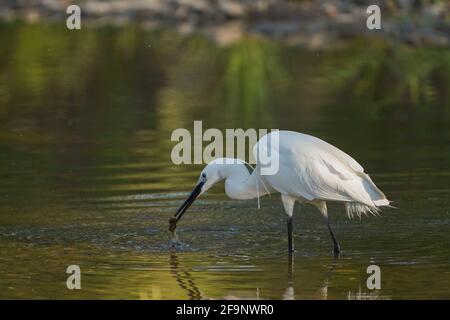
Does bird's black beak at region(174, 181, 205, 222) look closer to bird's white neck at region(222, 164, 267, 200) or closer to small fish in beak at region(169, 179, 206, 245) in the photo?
small fish in beak at region(169, 179, 206, 245)

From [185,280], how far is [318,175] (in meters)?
1.62

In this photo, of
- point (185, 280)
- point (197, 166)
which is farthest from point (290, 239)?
point (197, 166)

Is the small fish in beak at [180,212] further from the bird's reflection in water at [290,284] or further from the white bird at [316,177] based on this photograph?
the bird's reflection in water at [290,284]

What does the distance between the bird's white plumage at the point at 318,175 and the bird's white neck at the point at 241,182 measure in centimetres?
37

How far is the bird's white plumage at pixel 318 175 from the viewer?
9.59 m

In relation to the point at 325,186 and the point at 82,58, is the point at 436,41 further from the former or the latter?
the point at 325,186

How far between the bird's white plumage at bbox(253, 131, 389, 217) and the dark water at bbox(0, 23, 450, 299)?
41 centimetres

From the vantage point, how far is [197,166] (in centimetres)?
1355

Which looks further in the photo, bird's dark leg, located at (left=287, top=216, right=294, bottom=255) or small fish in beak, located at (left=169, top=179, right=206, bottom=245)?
small fish in beak, located at (left=169, top=179, right=206, bottom=245)

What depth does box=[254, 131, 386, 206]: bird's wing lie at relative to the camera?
9594 millimetres

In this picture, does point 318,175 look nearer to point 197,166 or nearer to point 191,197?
point 191,197

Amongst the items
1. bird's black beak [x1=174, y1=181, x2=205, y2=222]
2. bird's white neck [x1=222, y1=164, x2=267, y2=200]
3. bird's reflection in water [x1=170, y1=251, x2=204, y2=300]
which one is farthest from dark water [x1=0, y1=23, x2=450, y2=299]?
bird's white neck [x1=222, y1=164, x2=267, y2=200]

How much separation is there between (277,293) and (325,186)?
1610 millimetres
